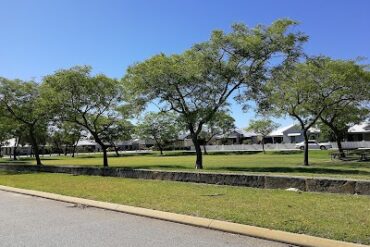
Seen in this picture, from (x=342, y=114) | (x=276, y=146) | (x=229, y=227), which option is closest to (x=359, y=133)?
(x=276, y=146)

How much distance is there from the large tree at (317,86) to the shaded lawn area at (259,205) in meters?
15.4

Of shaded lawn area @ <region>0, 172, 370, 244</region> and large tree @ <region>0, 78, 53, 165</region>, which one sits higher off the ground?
large tree @ <region>0, 78, 53, 165</region>

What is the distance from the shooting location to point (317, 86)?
3109 cm

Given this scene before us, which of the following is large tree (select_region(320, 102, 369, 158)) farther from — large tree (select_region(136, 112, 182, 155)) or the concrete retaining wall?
large tree (select_region(136, 112, 182, 155))

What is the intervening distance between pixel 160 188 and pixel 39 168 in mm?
16013

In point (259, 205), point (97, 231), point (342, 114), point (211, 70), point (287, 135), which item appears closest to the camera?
point (97, 231)

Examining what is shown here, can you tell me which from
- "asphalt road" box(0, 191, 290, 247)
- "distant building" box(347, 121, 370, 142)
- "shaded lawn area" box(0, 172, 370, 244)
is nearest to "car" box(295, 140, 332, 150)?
"distant building" box(347, 121, 370, 142)

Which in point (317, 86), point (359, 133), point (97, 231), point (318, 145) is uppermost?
point (317, 86)

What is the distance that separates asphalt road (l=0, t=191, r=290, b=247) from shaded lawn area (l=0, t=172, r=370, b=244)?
85 cm

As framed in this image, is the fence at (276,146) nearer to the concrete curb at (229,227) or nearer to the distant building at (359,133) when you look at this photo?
the distant building at (359,133)

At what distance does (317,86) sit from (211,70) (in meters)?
8.64

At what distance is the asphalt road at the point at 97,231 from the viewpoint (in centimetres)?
790

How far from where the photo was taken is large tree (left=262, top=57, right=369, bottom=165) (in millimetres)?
30281

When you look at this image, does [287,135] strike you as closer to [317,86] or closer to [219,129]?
[219,129]
